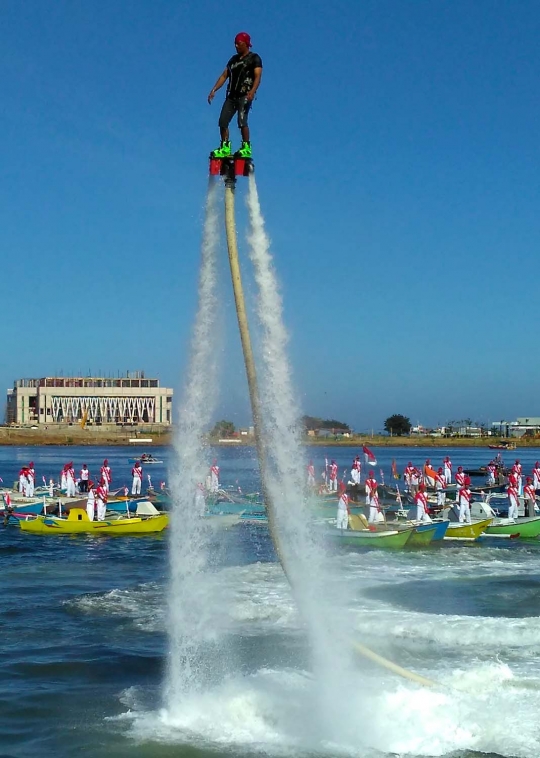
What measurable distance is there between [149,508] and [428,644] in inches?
972

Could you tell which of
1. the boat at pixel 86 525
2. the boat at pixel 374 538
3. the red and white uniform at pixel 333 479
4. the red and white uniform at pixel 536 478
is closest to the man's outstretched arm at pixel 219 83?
the boat at pixel 374 538

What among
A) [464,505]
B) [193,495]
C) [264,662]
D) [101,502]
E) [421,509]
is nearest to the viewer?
[193,495]

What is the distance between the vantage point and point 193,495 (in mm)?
11188

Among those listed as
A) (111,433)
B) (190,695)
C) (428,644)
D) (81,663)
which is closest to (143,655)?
(81,663)

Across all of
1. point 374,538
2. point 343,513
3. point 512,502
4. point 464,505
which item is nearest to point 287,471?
point 374,538

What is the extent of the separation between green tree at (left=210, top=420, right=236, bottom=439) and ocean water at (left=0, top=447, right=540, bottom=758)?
30 cm

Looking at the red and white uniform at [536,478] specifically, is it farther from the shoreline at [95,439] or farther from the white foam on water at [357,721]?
the shoreline at [95,439]

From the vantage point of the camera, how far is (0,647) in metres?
18.6

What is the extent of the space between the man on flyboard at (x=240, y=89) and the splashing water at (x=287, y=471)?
424 millimetres

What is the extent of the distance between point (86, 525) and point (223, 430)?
29.0 metres

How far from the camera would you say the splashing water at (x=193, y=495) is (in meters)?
10.2

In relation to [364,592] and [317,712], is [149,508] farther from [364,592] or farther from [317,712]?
[317,712]

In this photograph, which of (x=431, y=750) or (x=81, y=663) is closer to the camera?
(x=431, y=750)

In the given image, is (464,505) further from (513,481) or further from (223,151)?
(223,151)
